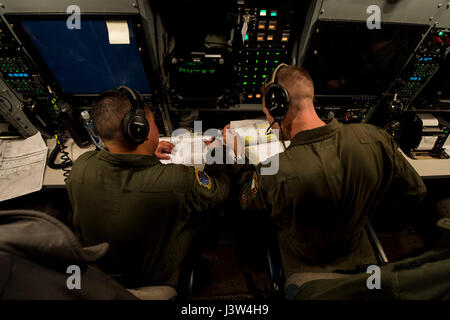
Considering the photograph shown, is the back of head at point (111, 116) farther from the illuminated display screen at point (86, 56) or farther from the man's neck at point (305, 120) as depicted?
the man's neck at point (305, 120)

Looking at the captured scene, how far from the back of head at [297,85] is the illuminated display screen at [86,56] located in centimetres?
78

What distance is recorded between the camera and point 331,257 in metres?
1.14

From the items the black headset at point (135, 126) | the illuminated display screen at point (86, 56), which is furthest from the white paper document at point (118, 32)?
the black headset at point (135, 126)

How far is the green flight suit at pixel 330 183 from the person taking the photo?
88 cm

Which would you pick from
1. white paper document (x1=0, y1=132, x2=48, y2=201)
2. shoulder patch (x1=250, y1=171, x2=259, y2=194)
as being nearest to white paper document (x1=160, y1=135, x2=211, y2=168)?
shoulder patch (x1=250, y1=171, x2=259, y2=194)

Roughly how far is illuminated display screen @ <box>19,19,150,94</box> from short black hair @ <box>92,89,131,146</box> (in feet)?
0.93

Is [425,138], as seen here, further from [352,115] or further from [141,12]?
[141,12]

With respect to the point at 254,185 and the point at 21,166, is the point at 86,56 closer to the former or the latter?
the point at 21,166

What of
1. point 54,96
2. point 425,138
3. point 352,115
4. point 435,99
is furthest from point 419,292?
point 54,96

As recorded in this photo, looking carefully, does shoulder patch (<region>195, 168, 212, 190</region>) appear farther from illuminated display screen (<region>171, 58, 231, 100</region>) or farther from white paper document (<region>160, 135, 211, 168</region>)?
illuminated display screen (<region>171, 58, 231, 100</region>)

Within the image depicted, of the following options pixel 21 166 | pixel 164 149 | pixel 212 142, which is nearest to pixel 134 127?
pixel 164 149

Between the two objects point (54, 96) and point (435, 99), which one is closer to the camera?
point (54, 96)

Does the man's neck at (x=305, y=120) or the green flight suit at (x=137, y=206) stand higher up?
the man's neck at (x=305, y=120)

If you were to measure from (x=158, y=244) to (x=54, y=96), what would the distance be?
3.60 feet
